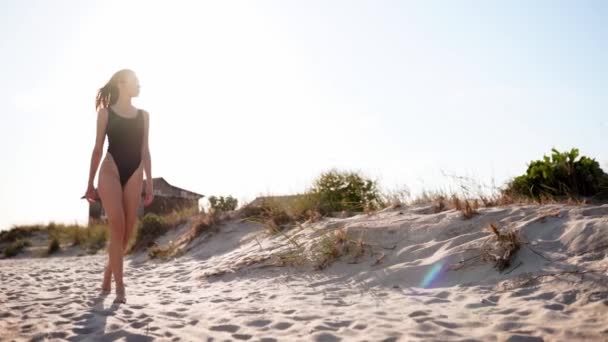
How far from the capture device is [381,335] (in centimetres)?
261

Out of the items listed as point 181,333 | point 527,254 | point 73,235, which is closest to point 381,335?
point 181,333

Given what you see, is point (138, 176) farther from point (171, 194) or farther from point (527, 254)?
point (171, 194)

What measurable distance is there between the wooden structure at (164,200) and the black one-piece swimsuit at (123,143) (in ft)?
62.0

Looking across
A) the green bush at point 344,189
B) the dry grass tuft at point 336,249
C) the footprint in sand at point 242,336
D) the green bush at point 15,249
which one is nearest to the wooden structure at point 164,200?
the green bush at point 15,249

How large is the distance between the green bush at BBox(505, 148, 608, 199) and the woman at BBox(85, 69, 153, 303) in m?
6.93

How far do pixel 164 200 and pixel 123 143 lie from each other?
20.0 meters

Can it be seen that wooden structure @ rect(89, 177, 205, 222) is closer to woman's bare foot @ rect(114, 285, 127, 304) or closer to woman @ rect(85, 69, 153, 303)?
woman @ rect(85, 69, 153, 303)

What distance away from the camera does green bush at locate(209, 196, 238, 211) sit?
42.2 feet

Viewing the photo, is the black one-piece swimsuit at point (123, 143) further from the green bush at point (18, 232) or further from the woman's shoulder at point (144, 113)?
the green bush at point (18, 232)

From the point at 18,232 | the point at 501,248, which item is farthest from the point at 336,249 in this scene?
the point at 18,232

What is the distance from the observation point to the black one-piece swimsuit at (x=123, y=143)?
4203 mm

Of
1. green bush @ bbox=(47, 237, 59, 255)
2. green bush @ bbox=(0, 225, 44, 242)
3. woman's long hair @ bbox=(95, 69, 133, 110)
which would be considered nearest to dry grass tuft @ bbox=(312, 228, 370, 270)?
woman's long hair @ bbox=(95, 69, 133, 110)

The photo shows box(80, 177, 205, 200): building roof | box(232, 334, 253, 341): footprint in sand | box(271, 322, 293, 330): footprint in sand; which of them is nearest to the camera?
box(232, 334, 253, 341): footprint in sand

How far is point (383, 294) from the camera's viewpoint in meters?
3.82
